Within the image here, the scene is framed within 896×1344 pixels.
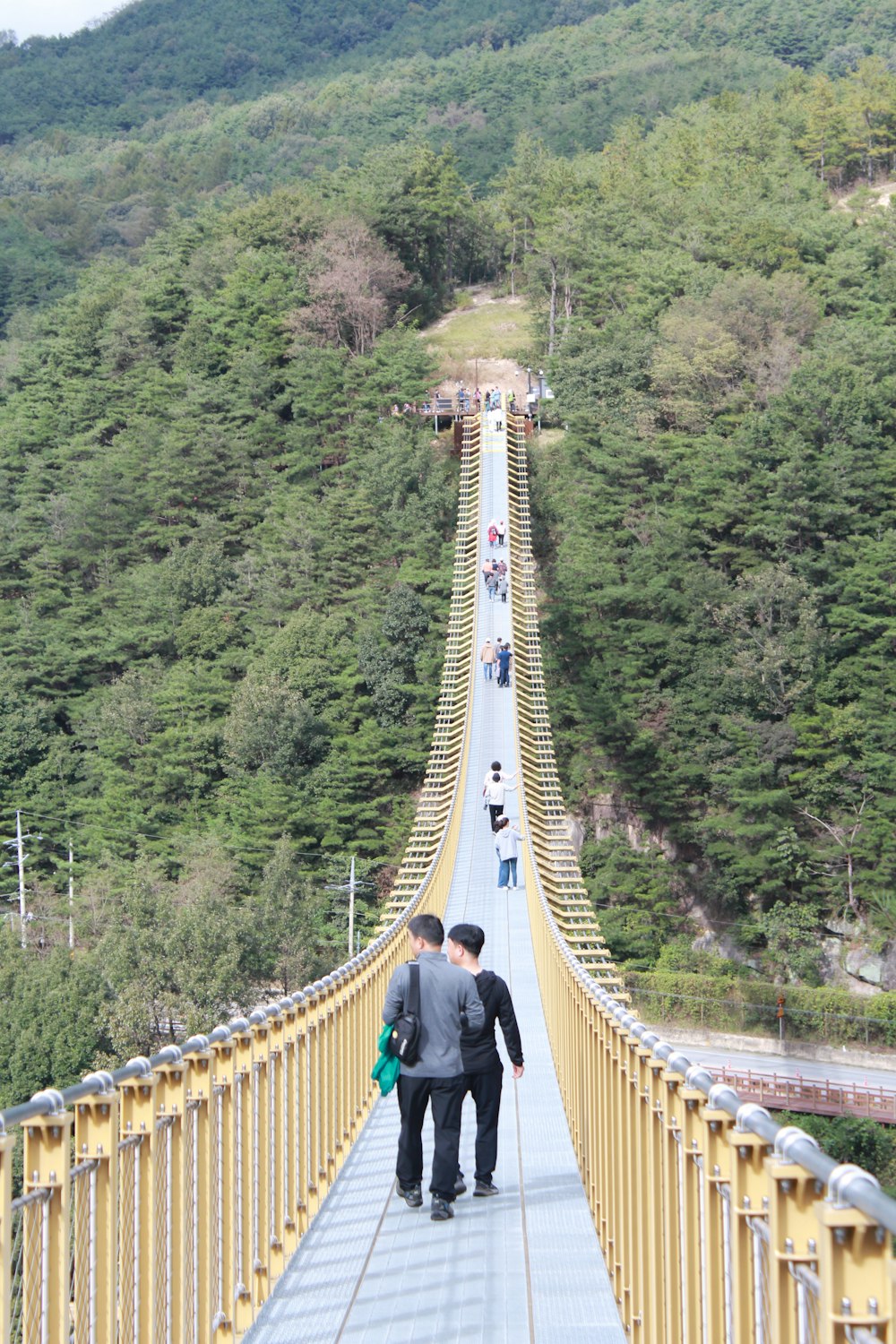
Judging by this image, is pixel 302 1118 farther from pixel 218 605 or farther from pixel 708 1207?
pixel 218 605

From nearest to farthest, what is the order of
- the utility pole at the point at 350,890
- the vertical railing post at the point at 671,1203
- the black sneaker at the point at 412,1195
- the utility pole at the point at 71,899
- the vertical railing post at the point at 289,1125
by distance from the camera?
1. the vertical railing post at the point at 671,1203
2. the vertical railing post at the point at 289,1125
3. the black sneaker at the point at 412,1195
4. the utility pole at the point at 350,890
5. the utility pole at the point at 71,899

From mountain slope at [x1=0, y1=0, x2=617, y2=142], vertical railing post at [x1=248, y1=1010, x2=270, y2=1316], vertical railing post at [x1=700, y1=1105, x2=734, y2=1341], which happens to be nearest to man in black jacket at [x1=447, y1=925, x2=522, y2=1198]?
vertical railing post at [x1=248, y1=1010, x2=270, y2=1316]

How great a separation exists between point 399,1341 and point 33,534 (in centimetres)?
4631

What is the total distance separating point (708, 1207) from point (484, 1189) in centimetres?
256

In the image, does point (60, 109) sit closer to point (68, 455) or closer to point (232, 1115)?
point (68, 455)

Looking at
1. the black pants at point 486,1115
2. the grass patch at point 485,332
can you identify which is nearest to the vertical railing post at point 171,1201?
the black pants at point 486,1115

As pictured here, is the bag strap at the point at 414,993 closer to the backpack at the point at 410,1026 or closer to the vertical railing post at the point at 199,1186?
the backpack at the point at 410,1026

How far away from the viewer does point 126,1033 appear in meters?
24.8

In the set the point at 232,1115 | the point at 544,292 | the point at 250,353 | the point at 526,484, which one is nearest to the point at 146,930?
the point at 526,484

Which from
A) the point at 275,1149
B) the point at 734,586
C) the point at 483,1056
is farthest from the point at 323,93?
the point at 275,1149

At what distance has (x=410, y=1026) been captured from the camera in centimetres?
544

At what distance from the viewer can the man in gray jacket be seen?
216 inches

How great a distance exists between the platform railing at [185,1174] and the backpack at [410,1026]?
35cm

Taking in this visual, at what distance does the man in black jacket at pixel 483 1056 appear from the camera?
575 cm
